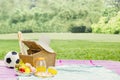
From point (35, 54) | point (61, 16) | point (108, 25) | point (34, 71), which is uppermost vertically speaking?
point (61, 16)

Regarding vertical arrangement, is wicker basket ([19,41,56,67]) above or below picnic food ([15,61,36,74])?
above

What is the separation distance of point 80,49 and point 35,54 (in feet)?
4.29

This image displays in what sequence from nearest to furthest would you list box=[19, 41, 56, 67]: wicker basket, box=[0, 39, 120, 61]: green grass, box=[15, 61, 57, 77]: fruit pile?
box=[15, 61, 57, 77]: fruit pile → box=[19, 41, 56, 67]: wicker basket → box=[0, 39, 120, 61]: green grass

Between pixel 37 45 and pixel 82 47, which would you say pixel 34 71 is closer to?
pixel 37 45

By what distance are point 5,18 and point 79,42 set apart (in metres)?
0.93

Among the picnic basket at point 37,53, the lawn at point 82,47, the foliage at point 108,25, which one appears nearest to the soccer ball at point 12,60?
the picnic basket at point 37,53

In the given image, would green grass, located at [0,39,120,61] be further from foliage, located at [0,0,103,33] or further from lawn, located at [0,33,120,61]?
foliage, located at [0,0,103,33]

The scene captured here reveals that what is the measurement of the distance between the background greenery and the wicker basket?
1.12 meters

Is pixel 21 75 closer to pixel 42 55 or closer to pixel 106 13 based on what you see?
pixel 42 55

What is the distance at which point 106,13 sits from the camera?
3.21 metres

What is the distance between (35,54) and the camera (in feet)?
6.37

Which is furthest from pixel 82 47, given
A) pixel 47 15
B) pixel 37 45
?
pixel 37 45

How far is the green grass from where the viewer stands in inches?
125

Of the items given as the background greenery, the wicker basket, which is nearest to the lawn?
the background greenery
